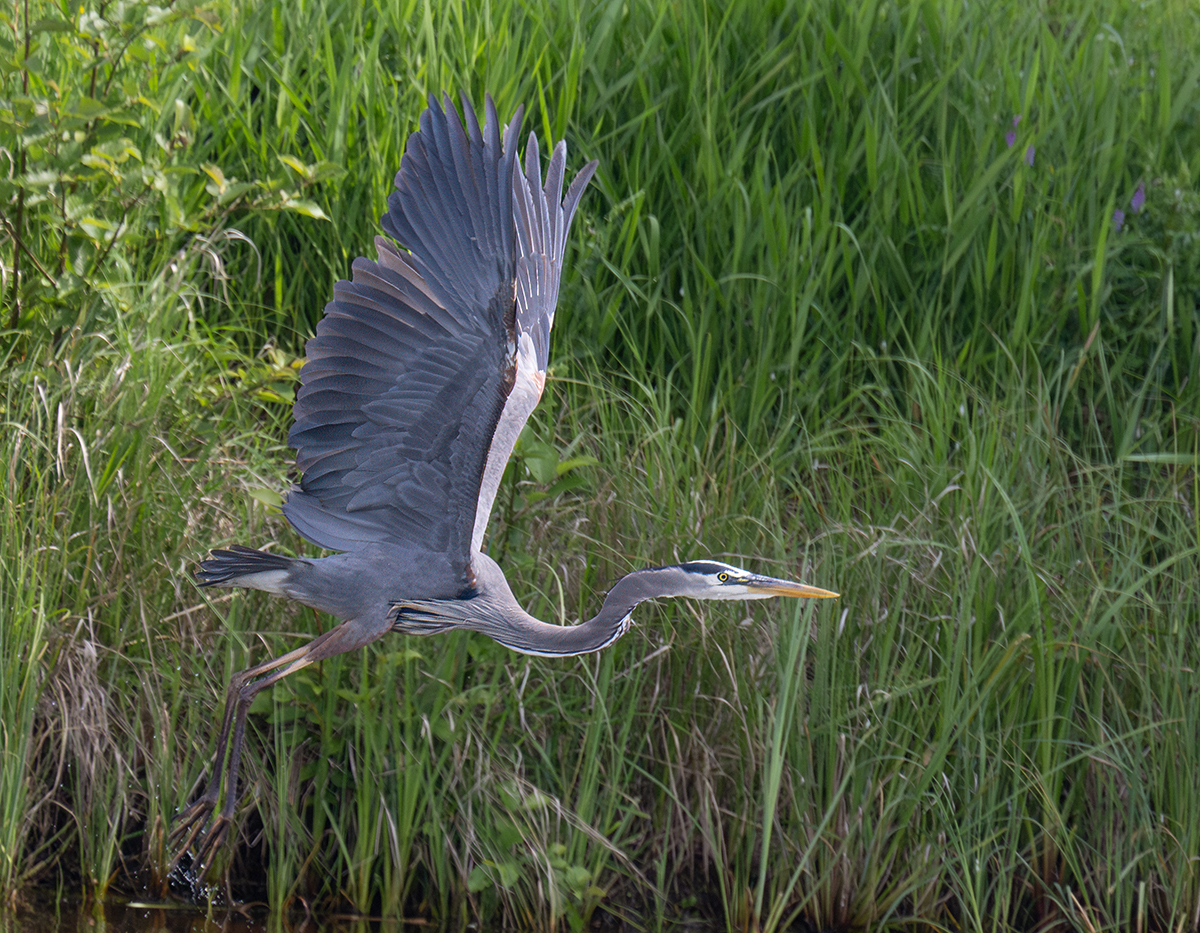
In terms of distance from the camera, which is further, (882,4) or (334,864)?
(882,4)

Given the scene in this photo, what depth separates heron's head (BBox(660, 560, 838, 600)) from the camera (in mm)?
2797

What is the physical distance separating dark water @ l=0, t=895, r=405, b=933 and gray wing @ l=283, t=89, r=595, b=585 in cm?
103

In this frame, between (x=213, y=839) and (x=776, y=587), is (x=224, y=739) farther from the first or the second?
(x=776, y=587)

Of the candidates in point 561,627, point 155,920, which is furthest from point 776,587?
point 155,920

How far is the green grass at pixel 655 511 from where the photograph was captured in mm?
3338

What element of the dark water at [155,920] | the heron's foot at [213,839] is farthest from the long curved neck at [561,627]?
the dark water at [155,920]

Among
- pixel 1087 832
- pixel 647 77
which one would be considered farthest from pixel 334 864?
pixel 647 77

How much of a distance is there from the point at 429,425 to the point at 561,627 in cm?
57

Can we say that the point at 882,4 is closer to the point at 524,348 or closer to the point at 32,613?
the point at 524,348

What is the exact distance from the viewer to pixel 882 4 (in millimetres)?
5332

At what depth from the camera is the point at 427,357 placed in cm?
280

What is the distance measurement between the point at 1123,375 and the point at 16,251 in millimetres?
3778

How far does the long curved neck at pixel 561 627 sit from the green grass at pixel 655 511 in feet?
1.34

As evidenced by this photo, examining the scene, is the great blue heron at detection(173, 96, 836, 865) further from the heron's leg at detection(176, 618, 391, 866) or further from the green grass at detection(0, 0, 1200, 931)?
the green grass at detection(0, 0, 1200, 931)
